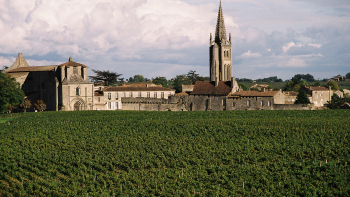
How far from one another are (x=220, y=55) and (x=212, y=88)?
729 inches

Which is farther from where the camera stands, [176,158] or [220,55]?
[220,55]

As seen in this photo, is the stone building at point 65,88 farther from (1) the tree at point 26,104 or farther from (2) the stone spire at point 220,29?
(2) the stone spire at point 220,29

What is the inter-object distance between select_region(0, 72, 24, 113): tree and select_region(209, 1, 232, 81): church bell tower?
3887 cm

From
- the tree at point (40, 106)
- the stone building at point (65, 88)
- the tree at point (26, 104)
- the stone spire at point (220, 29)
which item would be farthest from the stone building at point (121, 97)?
the stone spire at point (220, 29)

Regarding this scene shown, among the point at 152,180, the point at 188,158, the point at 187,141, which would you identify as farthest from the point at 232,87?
the point at 152,180

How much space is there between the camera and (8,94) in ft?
171

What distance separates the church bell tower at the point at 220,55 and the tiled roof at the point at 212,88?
1440 cm

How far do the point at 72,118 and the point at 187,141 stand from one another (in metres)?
18.7

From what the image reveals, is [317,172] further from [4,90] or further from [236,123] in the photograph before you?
[4,90]

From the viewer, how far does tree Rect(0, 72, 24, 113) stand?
52.0m

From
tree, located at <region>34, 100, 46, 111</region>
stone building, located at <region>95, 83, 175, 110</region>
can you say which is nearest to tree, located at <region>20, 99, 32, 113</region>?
tree, located at <region>34, 100, 46, 111</region>

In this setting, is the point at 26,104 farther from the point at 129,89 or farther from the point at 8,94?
the point at 129,89

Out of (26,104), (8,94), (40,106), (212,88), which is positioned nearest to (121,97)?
(40,106)

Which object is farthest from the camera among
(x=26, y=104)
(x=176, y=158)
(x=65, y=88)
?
(x=26, y=104)
